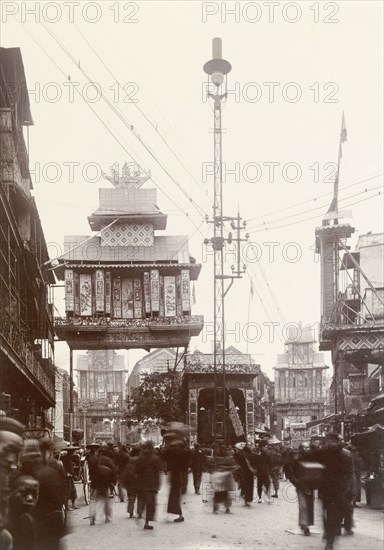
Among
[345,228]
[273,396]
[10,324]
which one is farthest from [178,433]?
[273,396]

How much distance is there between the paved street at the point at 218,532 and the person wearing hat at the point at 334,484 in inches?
15.3

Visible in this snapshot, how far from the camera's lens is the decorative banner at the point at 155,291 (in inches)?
1886

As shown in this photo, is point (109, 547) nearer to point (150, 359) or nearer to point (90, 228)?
point (90, 228)

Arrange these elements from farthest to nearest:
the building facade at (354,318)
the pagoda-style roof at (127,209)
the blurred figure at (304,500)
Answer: the pagoda-style roof at (127,209) → the building facade at (354,318) → the blurred figure at (304,500)

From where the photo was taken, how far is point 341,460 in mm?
12844

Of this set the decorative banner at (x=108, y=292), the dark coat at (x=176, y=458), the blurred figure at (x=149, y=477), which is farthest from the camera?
the decorative banner at (x=108, y=292)

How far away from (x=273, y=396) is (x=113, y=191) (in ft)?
200

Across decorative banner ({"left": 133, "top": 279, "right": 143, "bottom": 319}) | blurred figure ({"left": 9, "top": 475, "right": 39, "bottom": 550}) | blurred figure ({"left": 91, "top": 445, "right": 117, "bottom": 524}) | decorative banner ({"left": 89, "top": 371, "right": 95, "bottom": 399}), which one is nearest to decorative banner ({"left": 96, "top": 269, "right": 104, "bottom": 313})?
decorative banner ({"left": 133, "top": 279, "right": 143, "bottom": 319})

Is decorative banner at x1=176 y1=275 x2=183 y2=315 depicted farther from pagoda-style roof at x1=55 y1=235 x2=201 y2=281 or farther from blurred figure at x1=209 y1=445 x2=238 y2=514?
blurred figure at x1=209 y1=445 x2=238 y2=514

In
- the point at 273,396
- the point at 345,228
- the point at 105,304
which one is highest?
the point at 345,228

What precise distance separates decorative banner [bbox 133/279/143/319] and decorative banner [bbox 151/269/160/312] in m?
0.93

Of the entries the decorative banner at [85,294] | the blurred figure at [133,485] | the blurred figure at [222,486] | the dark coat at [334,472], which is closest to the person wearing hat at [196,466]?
the blurred figure at [222,486]

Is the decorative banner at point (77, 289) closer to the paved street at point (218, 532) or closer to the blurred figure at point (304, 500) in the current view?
the paved street at point (218, 532)

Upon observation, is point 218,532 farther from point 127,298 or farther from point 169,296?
point 127,298
